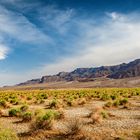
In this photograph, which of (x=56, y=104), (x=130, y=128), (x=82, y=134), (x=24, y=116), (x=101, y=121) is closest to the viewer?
(x=82, y=134)

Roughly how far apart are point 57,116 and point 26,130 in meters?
4.20

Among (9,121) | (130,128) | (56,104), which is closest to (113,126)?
(130,128)

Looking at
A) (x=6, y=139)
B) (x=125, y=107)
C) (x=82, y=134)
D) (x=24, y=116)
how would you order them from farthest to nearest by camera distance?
(x=125, y=107)
(x=24, y=116)
(x=82, y=134)
(x=6, y=139)

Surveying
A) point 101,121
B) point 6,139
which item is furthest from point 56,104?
point 6,139

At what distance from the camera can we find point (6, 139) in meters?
13.6

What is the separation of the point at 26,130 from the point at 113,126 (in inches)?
183

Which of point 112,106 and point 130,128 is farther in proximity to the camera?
point 112,106

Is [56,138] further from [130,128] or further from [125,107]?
[125,107]

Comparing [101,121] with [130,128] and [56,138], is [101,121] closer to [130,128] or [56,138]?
[130,128]

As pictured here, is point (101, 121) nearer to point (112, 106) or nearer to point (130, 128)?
point (130, 128)

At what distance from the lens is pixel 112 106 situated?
30422 millimetres

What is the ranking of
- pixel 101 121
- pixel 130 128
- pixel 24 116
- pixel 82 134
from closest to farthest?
pixel 82 134 → pixel 130 128 → pixel 101 121 → pixel 24 116

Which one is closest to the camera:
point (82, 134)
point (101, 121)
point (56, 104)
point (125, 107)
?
point (82, 134)

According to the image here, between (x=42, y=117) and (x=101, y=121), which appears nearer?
(x=42, y=117)
